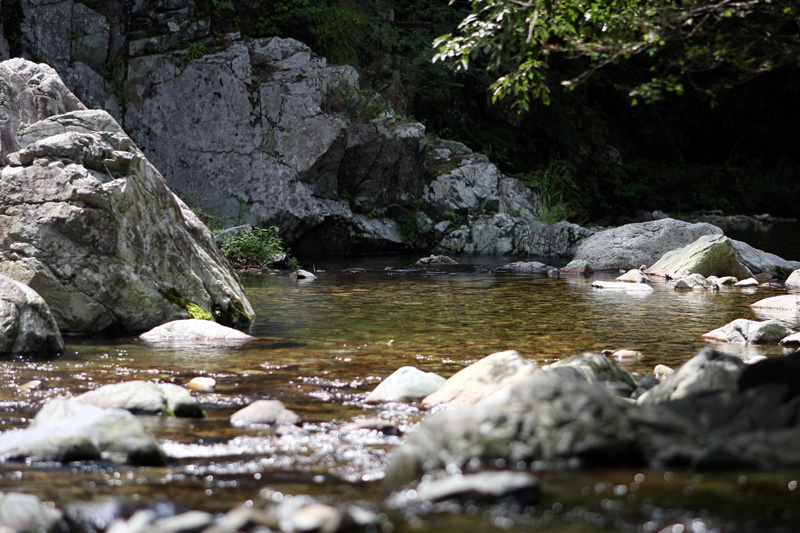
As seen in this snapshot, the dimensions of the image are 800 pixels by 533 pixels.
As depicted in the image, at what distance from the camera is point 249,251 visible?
14.7m

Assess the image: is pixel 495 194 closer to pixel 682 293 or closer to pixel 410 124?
pixel 410 124

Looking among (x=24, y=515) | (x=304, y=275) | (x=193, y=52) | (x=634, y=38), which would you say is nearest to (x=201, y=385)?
(x=24, y=515)

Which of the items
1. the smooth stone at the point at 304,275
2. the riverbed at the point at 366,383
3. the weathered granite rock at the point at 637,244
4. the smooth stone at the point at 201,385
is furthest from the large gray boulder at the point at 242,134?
the smooth stone at the point at 201,385

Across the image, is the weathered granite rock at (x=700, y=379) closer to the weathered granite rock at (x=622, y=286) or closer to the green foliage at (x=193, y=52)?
the weathered granite rock at (x=622, y=286)

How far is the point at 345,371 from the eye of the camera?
631 cm

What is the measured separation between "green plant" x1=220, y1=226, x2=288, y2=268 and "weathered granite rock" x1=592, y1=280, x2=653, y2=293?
5.70 meters

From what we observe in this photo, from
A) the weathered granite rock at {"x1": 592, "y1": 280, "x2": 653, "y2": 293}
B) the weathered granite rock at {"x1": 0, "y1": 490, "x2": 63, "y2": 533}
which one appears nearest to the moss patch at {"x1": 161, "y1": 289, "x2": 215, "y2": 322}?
the weathered granite rock at {"x1": 0, "y1": 490, "x2": 63, "y2": 533}

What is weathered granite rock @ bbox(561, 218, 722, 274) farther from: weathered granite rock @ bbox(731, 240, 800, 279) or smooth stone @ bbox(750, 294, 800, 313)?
smooth stone @ bbox(750, 294, 800, 313)

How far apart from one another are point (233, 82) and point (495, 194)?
21.3 feet

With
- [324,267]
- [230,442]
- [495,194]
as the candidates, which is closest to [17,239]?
[230,442]

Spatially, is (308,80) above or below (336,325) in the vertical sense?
above

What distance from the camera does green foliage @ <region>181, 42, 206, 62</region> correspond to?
16688 mm

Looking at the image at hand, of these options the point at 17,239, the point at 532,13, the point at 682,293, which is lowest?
the point at 682,293

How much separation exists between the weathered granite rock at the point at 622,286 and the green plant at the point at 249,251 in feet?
18.7
